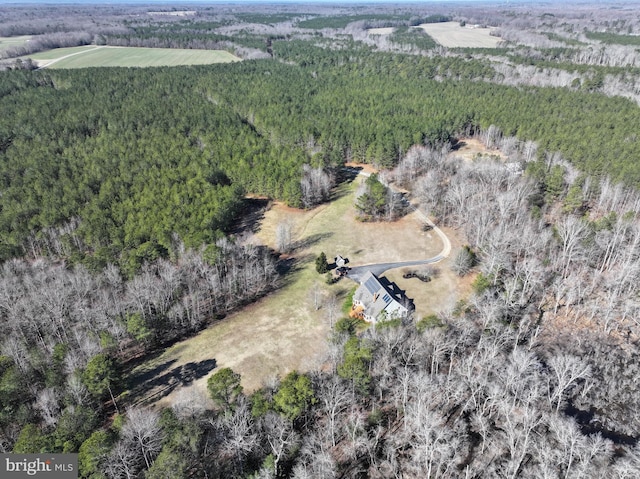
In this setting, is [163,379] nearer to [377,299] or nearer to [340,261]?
[377,299]

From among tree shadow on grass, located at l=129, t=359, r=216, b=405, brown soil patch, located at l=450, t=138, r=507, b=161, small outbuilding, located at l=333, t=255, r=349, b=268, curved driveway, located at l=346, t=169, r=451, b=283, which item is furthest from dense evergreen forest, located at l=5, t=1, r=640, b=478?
small outbuilding, located at l=333, t=255, r=349, b=268

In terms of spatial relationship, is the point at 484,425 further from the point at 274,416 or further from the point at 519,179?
the point at 519,179

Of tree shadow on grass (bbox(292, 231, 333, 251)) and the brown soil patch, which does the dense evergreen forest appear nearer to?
the brown soil patch

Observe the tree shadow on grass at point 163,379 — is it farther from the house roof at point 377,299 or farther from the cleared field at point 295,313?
the house roof at point 377,299

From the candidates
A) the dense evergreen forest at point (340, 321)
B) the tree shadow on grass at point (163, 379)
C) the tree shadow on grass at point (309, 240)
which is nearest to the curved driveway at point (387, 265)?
the dense evergreen forest at point (340, 321)

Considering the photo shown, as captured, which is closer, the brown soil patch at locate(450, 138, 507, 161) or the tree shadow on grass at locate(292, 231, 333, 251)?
the tree shadow on grass at locate(292, 231, 333, 251)

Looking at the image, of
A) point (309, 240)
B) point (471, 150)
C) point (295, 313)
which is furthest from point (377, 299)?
point (471, 150)

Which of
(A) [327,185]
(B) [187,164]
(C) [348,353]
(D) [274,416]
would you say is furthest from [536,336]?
(B) [187,164]
